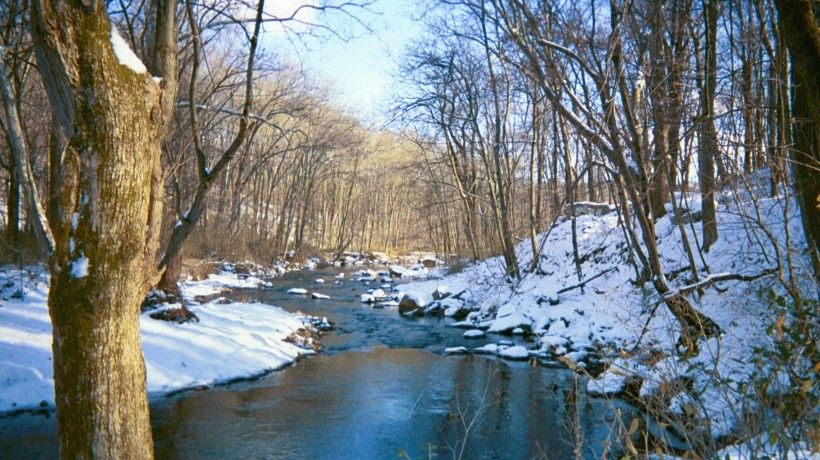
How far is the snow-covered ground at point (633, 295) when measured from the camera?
7.16 meters

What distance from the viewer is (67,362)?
3.32m

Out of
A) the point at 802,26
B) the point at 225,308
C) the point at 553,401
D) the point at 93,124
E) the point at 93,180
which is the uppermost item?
the point at 802,26

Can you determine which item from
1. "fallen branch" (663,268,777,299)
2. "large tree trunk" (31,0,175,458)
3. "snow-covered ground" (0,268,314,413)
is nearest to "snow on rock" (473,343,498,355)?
"snow-covered ground" (0,268,314,413)

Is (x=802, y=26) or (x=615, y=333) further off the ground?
(x=802, y=26)

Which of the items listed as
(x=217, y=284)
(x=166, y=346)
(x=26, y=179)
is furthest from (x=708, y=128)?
(x=217, y=284)

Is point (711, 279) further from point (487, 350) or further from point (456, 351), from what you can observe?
point (456, 351)

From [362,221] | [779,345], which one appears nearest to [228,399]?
[779,345]

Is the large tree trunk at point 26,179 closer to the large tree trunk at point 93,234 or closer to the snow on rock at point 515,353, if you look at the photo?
the large tree trunk at point 93,234

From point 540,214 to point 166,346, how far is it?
740 cm

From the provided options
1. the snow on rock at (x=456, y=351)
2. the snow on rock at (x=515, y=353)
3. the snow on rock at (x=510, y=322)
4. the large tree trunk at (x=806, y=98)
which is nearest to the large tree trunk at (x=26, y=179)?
the large tree trunk at (x=806, y=98)

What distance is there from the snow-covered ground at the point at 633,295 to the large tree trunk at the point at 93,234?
5165 mm

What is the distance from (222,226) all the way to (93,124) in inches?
1096

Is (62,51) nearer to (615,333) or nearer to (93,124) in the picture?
(93,124)

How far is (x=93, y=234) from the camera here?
3352mm
